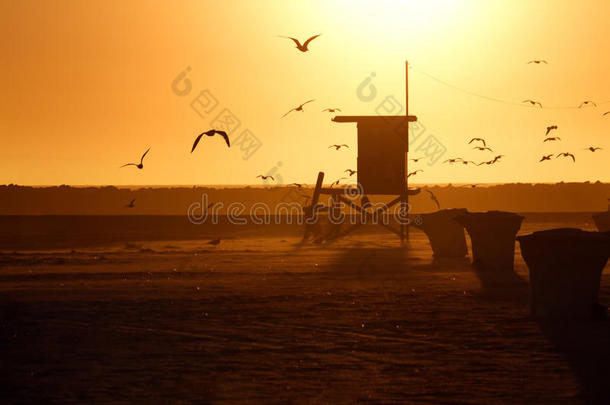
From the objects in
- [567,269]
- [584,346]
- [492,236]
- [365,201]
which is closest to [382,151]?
[365,201]

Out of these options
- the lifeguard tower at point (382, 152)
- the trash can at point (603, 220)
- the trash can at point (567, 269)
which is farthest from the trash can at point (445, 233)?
the trash can at point (567, 269)

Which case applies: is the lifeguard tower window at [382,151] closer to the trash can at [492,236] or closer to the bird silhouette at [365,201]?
Answer: the bird silhouette at [365,201]

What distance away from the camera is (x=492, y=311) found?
43.2ft

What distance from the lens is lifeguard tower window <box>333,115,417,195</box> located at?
29406mm

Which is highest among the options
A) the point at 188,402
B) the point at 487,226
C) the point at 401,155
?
the point at 401,155

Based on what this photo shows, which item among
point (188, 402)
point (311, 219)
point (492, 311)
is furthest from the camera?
point (311, 219)

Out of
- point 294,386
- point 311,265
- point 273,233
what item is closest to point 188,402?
point 294,386

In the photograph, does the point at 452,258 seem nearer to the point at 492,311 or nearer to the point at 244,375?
the point at 492,311

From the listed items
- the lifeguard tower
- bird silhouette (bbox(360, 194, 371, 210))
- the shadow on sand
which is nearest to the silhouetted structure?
the lifeguard tower

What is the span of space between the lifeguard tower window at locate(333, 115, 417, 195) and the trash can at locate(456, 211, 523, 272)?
1067 centimetres

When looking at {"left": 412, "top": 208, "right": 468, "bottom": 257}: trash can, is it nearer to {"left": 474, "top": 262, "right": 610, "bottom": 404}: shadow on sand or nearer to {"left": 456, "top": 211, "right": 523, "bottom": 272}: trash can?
{"left": 456, "top": 211, "right": 523, "bottom": 272}: trash can

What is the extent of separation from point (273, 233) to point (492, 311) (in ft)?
75.3

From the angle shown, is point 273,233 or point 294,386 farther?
point 273,233

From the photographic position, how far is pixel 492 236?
1880 cm
